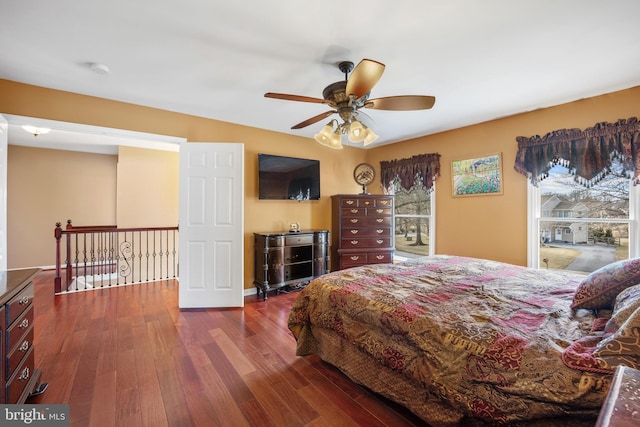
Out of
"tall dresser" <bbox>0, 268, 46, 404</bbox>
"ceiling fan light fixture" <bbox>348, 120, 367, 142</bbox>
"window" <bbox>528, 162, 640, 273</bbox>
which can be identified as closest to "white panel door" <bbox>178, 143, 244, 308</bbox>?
"tall dresser" <bbox>0, 268, 46, 404</bbox>

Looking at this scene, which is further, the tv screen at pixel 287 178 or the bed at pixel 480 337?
the tv screen at pixel 287 178

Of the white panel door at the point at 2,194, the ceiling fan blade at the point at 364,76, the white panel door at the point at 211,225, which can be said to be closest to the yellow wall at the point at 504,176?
the ceiling fan blade at the point at 364,76

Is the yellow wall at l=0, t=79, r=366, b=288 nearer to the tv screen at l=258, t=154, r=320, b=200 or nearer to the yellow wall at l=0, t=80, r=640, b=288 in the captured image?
the yellow wall at l=0, t=80, r=640, b=288

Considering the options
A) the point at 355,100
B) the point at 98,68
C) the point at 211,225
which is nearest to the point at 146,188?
the point at 211,225

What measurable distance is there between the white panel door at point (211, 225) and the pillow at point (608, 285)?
317 centimetres

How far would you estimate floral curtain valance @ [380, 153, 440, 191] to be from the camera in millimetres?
4199

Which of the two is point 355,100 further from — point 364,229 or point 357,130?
point 364,229

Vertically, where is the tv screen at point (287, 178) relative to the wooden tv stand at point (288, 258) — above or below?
above

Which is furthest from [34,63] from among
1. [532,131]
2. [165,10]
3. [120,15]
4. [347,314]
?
[532,131]

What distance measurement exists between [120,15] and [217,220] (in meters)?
Answer: 2.18

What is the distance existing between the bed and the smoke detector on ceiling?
2.59 meters

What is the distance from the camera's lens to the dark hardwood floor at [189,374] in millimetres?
1589

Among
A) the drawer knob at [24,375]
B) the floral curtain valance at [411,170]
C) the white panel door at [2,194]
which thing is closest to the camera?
the drawer knob at [24,375]

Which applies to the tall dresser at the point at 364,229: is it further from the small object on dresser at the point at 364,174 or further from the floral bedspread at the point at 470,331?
the floral bedspread at the point at 470,331
